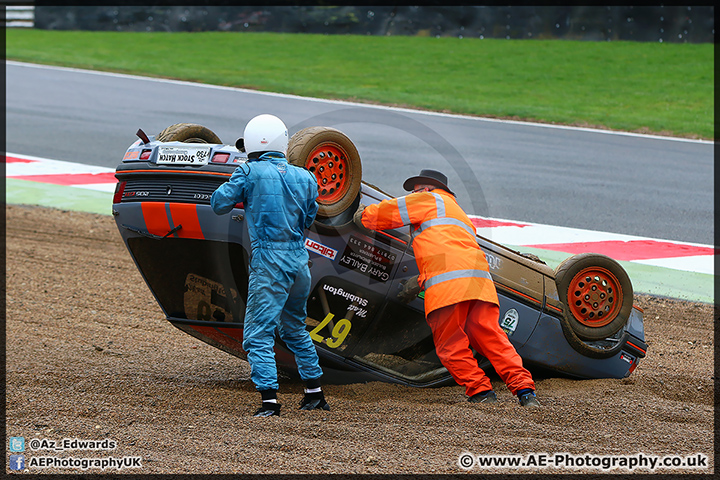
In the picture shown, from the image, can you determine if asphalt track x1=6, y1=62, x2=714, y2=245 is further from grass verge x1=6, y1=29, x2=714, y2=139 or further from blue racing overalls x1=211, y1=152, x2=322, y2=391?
blue racing overalls x1=211, y1=152, x2=322, y2=391

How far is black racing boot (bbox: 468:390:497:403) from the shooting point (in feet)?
17.2

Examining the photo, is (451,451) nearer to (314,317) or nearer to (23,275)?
(314,317)

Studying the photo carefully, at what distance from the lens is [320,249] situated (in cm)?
508

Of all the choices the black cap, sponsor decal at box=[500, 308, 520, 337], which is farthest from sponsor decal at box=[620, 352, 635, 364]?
the black cap

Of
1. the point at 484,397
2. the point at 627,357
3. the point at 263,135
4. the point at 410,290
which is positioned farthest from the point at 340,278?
the point at 627,357

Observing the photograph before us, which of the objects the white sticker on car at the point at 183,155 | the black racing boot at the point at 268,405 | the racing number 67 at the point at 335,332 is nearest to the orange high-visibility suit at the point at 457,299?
the racing number 67 at the point at 335,332

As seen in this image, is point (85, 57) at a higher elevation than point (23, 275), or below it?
higher

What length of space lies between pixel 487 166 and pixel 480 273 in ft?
25.7

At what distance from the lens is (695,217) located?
1046 cm

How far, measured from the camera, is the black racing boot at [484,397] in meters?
5.24

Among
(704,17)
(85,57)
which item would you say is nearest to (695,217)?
(704,17)

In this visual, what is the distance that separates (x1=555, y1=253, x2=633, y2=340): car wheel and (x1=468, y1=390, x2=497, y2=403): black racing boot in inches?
33.1

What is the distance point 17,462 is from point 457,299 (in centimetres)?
266

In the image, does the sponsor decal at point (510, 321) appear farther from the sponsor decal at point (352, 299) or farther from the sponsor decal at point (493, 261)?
the sponsor decal at point (352, 299)
